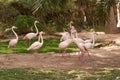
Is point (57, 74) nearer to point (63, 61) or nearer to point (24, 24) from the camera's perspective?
point (63, 61)

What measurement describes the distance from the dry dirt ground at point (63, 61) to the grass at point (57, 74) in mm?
809

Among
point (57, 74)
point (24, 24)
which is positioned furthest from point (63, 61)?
point (24, 24)

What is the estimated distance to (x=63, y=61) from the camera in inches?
407

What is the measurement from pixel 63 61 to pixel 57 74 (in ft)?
7.39

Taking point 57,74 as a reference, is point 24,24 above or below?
above

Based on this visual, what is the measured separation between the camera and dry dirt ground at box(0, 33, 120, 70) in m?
9.52

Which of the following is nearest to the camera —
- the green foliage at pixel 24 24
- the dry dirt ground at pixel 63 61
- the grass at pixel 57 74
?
the grass at pixel 57 74

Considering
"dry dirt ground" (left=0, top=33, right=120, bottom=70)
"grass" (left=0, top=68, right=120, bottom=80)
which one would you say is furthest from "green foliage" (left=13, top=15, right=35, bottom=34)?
"grass" (left=0, top=68, right=120, bottom=80)

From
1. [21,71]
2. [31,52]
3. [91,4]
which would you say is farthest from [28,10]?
[21,71]

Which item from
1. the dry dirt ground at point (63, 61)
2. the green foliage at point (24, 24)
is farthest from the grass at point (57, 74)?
the green foliage at point (24, 24)

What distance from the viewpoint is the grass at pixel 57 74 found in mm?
7532

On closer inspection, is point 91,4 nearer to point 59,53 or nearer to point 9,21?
point 9,21

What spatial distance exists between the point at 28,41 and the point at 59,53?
122 inches

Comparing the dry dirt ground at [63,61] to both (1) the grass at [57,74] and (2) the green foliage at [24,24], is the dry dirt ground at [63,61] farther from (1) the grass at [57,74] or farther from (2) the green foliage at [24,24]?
(2) the green foliage at [24,24]
